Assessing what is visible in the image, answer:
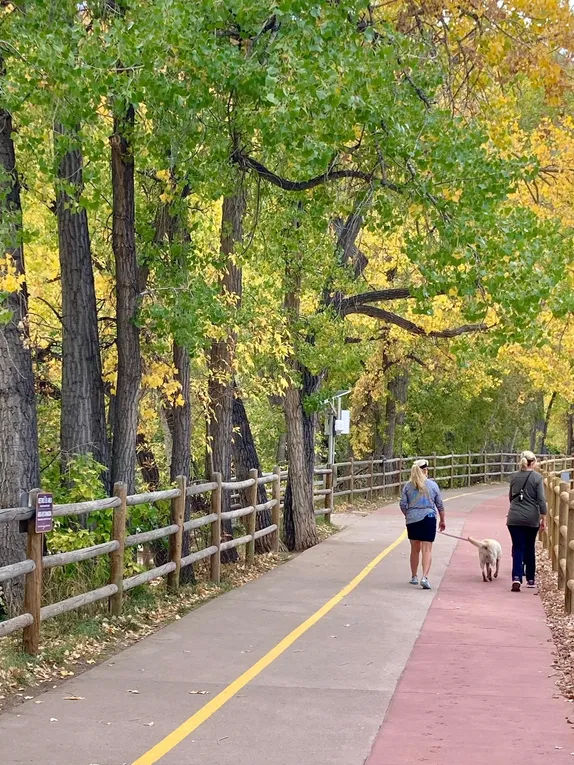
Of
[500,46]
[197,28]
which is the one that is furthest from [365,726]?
[500,46]

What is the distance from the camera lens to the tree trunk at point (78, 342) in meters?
13.3

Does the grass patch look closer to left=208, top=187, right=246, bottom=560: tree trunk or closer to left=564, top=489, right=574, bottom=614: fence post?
left=208, top=187, right=246, bottom=560: tree trunk

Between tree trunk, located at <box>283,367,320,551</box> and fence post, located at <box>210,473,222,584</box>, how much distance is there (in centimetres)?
633

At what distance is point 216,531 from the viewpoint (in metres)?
15.9

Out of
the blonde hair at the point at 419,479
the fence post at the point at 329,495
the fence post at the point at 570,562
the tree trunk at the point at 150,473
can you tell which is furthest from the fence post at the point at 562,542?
the fence post at the point at 329,495

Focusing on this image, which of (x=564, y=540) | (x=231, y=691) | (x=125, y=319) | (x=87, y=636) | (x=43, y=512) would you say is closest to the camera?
(x=231, y=691)

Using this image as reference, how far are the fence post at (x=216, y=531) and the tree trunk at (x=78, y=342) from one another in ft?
9.06

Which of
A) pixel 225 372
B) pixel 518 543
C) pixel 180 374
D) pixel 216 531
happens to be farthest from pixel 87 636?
pixel 225 372

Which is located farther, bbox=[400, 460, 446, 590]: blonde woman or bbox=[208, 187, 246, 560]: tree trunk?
bbox=[208, 187, 246, 560]: tree trunk

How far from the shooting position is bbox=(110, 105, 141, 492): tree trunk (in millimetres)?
13672

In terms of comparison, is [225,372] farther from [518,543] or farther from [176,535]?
[518,543]

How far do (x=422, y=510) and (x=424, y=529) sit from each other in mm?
261

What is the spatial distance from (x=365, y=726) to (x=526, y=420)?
4753 cm

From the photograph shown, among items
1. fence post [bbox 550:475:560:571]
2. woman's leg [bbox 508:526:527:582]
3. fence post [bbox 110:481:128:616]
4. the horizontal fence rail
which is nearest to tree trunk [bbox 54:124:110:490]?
the horizontal fence rail
